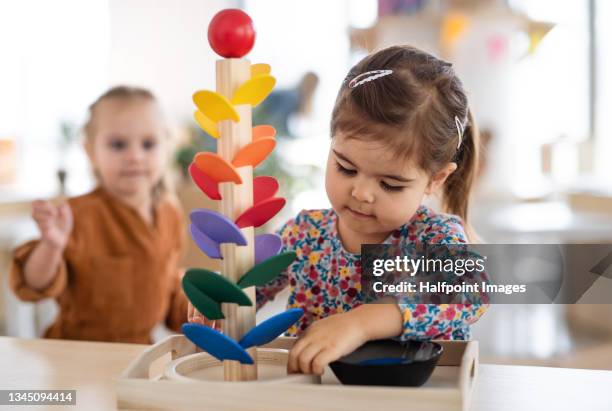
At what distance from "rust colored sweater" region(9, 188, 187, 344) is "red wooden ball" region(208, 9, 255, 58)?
878mm

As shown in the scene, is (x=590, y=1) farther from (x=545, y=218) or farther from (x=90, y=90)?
(x=90, y=90)

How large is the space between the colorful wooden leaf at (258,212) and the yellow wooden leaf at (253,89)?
0.08 metres

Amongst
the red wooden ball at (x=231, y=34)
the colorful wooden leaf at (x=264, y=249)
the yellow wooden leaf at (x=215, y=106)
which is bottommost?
the colorful wooden leaf at (x=264, y=249)

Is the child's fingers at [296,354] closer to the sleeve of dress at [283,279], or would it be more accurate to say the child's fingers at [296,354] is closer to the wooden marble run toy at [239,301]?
the wooden marble run toy at [239,301]

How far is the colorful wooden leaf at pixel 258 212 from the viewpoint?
1.90ft

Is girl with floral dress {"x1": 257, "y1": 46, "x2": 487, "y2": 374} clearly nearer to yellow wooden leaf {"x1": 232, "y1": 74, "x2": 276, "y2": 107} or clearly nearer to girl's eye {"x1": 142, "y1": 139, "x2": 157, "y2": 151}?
yellow wooden leaf {"x1": 232, "y1": 74, "x2": 276, "y2": 107}

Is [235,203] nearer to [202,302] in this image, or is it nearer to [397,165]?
[202,302]

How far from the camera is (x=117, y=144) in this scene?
1.50 metres

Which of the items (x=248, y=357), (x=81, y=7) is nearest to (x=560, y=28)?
(x=81, y=7)

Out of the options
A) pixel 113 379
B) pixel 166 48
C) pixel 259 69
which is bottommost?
pixel 113 379

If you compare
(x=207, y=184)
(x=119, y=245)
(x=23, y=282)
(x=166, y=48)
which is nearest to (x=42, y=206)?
(x=23, y=282)

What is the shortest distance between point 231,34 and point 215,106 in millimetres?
62

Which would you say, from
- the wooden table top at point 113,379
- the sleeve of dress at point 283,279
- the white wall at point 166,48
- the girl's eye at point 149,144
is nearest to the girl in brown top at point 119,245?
the girl's eye at point 149,144

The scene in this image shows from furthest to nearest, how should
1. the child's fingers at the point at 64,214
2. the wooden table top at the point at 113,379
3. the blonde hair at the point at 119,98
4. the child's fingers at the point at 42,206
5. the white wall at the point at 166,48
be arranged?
the white wall at the point at 166,48 → the blonde hair at the point at 119,98 → the child's fingers at the point at 64,214 → the child's fingers at the point at 42,206 → the wooden table top at the point at 113,379
